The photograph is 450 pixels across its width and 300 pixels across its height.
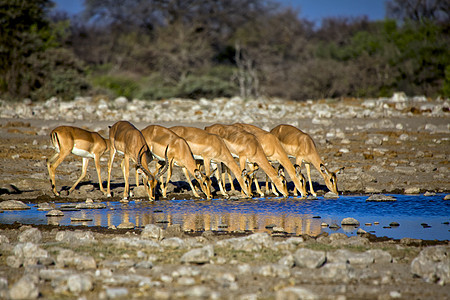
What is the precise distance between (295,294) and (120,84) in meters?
35.9

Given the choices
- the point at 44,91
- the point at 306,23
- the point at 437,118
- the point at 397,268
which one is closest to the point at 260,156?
the point at 397,268

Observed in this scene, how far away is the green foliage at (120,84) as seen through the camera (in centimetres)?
3797

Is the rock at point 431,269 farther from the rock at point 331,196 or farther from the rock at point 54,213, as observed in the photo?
the rock at point 54,213

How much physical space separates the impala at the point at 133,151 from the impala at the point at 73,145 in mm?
347

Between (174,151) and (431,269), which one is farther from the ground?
(174,151)

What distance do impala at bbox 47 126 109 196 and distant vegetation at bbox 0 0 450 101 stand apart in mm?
17538

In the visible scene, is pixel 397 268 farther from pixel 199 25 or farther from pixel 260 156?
pixel 199 25

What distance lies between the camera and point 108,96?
32.1 m

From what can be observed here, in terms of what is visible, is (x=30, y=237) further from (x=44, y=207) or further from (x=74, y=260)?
(x=44, y=207)

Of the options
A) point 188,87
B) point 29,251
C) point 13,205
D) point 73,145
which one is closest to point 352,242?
point 29,251

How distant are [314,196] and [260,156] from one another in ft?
5.52

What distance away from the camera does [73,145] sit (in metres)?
13.2

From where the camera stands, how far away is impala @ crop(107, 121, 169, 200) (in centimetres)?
1211

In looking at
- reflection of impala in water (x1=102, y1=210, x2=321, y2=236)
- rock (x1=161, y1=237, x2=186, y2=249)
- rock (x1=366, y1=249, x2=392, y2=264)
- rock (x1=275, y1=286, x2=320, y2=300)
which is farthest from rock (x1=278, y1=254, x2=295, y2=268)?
reflection of impala in water (x1=102, y1=210, x2=321, y2=236)
